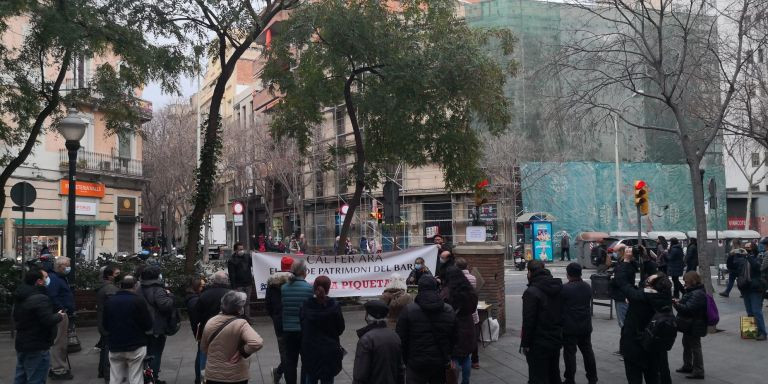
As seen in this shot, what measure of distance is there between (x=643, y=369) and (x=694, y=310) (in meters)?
1.15

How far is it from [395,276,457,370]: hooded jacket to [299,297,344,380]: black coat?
80 cm

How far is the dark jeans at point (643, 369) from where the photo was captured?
8.40 meters

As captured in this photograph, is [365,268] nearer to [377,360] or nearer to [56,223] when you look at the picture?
[377,360]

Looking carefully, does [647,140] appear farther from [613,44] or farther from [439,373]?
[439,373]

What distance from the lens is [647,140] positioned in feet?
161

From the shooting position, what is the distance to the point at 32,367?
8031 mm

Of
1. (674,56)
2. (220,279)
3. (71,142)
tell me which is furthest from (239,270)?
(674,56)

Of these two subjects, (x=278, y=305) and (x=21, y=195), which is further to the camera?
(x=21, y=195)

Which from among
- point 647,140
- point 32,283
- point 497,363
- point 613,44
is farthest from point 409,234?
point 32,283

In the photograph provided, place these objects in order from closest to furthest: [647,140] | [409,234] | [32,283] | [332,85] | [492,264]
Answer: [32,283]
[492,264]
[332,85]
[409,234]
[647,140]

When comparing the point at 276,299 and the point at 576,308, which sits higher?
the point at 276,299

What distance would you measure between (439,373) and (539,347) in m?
1.80

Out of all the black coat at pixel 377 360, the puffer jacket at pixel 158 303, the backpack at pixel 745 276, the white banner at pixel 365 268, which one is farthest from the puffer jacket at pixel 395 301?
the backpack at pixel 745 276

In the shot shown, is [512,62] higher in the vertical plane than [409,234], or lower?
higher
